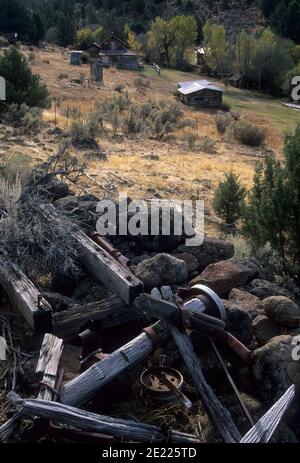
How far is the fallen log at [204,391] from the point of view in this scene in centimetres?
374

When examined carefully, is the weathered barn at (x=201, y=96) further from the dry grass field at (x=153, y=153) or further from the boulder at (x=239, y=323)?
the boulder at (x=239, y=323)

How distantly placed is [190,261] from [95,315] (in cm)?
165

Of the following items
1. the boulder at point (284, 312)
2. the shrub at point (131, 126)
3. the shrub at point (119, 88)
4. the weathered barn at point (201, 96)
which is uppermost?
the boulder at point (284, 312)

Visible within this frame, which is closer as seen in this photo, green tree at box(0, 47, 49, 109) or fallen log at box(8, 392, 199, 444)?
fallen log at box(8, 392, 199, 444)

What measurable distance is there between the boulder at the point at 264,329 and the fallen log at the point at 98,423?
1.37 m

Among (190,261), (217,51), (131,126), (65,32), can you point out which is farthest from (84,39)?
(190,261)

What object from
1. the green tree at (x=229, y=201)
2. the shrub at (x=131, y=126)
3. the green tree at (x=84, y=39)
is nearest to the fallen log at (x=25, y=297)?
the green tree at (x=229, y=201)

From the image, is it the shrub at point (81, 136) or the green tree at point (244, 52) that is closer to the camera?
the shrub at point (81, 136)

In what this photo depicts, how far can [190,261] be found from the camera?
5.96 m

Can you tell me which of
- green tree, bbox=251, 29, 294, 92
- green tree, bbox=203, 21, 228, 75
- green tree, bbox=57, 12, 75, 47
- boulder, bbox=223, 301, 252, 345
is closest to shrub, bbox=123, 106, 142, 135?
boulder, bbox=223, 301, 252, 345

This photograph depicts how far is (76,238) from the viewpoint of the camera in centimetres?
559

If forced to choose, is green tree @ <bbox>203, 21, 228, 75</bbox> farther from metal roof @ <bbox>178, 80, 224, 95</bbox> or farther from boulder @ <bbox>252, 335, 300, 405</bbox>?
boulder @ <bbox>252, 335, 300, 405</bbox>

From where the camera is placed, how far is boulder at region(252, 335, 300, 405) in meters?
4.16

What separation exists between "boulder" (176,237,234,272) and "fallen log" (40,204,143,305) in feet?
4.12
